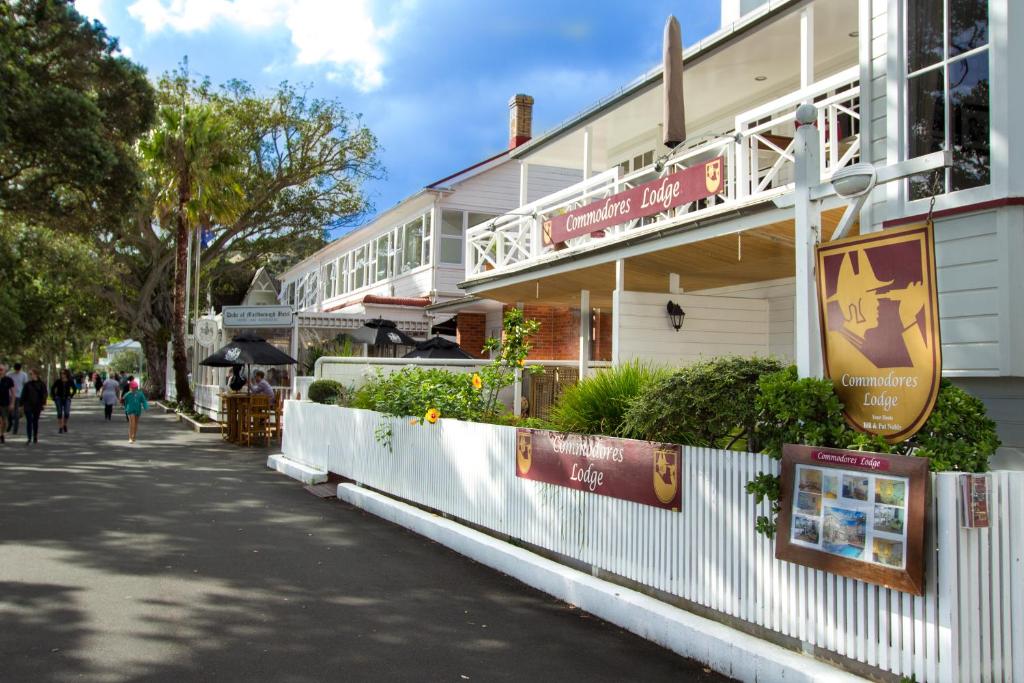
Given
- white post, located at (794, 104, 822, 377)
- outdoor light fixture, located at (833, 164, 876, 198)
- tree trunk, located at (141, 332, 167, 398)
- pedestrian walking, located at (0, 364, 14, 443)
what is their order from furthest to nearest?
tree trunk, located at (141, 332, 167, 398)
pedestrian walking, located at (0, 364, 14, 443)
white post, located at (794, 104, 822, 377)
outdoor light fixture, located at (833, 164, 876, 198)

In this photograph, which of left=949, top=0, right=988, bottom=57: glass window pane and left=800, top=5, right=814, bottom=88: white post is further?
left=800, top=5, right=814, bottom=88: white post

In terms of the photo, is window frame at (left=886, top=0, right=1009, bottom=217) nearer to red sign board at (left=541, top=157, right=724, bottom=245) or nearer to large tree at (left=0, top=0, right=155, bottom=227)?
red sign board at (left=541, top=157, right=724, bottom=245)

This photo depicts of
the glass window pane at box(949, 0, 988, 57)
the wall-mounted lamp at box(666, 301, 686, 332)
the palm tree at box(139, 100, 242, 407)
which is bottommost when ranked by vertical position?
the wall-mounted lamp at box(666, 301, 686, 332)

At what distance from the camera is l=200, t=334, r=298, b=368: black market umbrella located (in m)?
21.1

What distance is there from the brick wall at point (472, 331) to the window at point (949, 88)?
647 inches

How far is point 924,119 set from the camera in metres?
8.12

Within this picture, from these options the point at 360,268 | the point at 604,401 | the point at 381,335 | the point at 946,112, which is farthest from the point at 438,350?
the point at 360,268

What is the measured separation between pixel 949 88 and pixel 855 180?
3.79m

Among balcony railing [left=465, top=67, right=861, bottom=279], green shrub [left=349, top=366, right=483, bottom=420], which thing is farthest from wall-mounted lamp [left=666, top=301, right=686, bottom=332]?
green shrub [left=349, top=366, right=483, bottom=420]

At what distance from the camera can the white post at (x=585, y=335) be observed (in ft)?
49.3

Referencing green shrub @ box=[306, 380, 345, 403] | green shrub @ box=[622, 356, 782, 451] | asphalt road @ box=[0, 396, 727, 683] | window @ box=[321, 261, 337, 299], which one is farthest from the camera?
window @ box=[321, 261, 337, 299]

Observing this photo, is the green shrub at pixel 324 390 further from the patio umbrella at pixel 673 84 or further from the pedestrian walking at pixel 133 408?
the patio umbrella at pixel 673 84

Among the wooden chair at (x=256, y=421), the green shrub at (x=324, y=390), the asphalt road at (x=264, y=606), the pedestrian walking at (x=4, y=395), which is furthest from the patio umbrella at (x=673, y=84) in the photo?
the pedestrian walking at (x=4, y=395)

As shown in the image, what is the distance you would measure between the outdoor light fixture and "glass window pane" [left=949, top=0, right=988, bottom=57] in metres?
3.85
